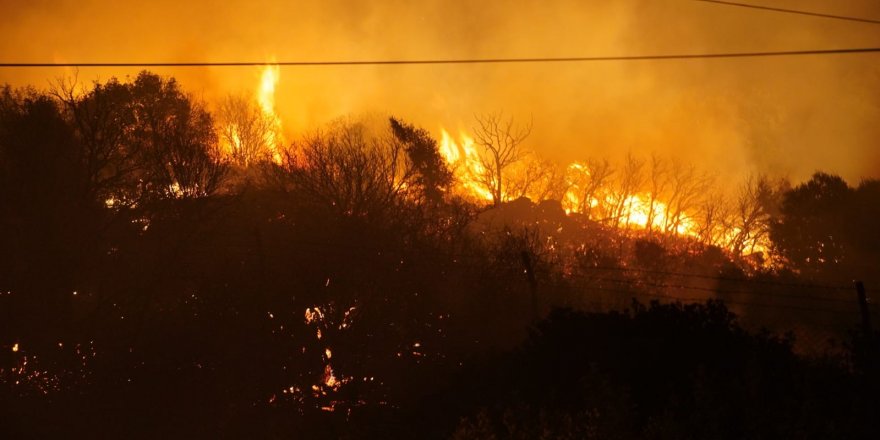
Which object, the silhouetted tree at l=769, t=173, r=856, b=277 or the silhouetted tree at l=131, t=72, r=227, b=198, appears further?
the silhouetted tree at l=769, t=173, r=856, b=277

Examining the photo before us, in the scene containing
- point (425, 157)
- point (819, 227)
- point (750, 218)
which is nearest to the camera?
point (425, 157)

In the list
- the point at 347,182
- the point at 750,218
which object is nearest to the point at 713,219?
the point at 750,218

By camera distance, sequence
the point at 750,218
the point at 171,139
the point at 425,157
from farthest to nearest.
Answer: the point at 750,218 → the point at 425,157 → the point at 171,139

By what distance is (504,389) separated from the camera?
15.5 metres

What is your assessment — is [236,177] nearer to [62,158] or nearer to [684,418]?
[62,158]

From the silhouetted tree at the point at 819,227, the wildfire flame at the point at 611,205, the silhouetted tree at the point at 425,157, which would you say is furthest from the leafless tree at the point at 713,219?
the silhouetted tree at the point at 425,157

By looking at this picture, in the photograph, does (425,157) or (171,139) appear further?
(425,157)

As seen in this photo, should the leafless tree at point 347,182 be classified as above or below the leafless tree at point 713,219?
Result: below

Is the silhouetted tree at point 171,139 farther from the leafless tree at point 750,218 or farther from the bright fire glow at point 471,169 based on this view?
the leafless tree at point 750,218

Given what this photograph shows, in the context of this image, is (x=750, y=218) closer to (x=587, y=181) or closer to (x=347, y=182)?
(x=587, y=181)

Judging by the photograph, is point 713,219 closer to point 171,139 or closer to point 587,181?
point 587,181

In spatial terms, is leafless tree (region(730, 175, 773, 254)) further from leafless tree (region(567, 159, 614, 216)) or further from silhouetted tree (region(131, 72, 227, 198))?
silhouetted tree (region(131, 72, 227, 198))

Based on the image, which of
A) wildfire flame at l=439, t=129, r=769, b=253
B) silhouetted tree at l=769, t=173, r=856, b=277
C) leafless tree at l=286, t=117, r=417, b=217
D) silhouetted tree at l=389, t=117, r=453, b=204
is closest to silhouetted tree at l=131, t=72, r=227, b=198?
leafless tree at l=286, t=117, r=417, b=217

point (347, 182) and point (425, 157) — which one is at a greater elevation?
point (425, 157)
